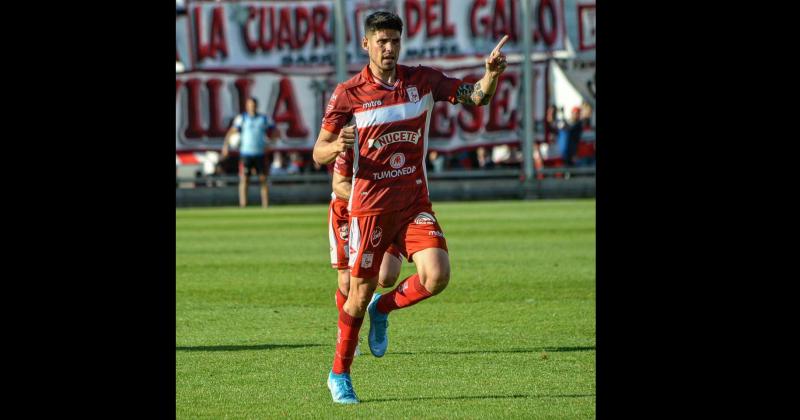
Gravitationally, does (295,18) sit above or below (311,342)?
above

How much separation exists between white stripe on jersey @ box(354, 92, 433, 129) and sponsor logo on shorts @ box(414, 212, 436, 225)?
594mm

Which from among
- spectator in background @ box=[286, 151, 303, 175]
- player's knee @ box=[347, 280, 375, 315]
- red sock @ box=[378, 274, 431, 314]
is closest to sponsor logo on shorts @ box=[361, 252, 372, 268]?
player's knee @ box=[347, 280, 375, 315]

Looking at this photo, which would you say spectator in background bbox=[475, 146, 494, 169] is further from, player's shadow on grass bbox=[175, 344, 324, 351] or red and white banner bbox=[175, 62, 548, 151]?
player's shadow on grass bbox=[175, 344, 324, 351]

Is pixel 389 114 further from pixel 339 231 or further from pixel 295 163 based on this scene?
pixel 295 163

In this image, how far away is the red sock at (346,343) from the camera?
7.92 meters

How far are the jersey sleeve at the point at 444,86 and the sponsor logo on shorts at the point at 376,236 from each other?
0.85 meters

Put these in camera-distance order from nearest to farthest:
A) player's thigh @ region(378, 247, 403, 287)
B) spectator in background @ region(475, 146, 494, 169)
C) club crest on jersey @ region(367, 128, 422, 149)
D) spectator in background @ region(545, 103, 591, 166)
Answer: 1. club crest on jersey @ region(367, 128, 422, 149)
2. player's thigh @ region(378, 247, 403, 287)
3. spectator in background @ region(545, 103, 591, 166)
4. spectator in background @ region(475, 146, 494, 169)

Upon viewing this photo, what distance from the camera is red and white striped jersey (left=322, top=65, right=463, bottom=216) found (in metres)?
8.13

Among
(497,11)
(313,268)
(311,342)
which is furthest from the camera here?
(497,11)

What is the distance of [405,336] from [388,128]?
2846 mm

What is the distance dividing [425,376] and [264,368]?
110 cm
